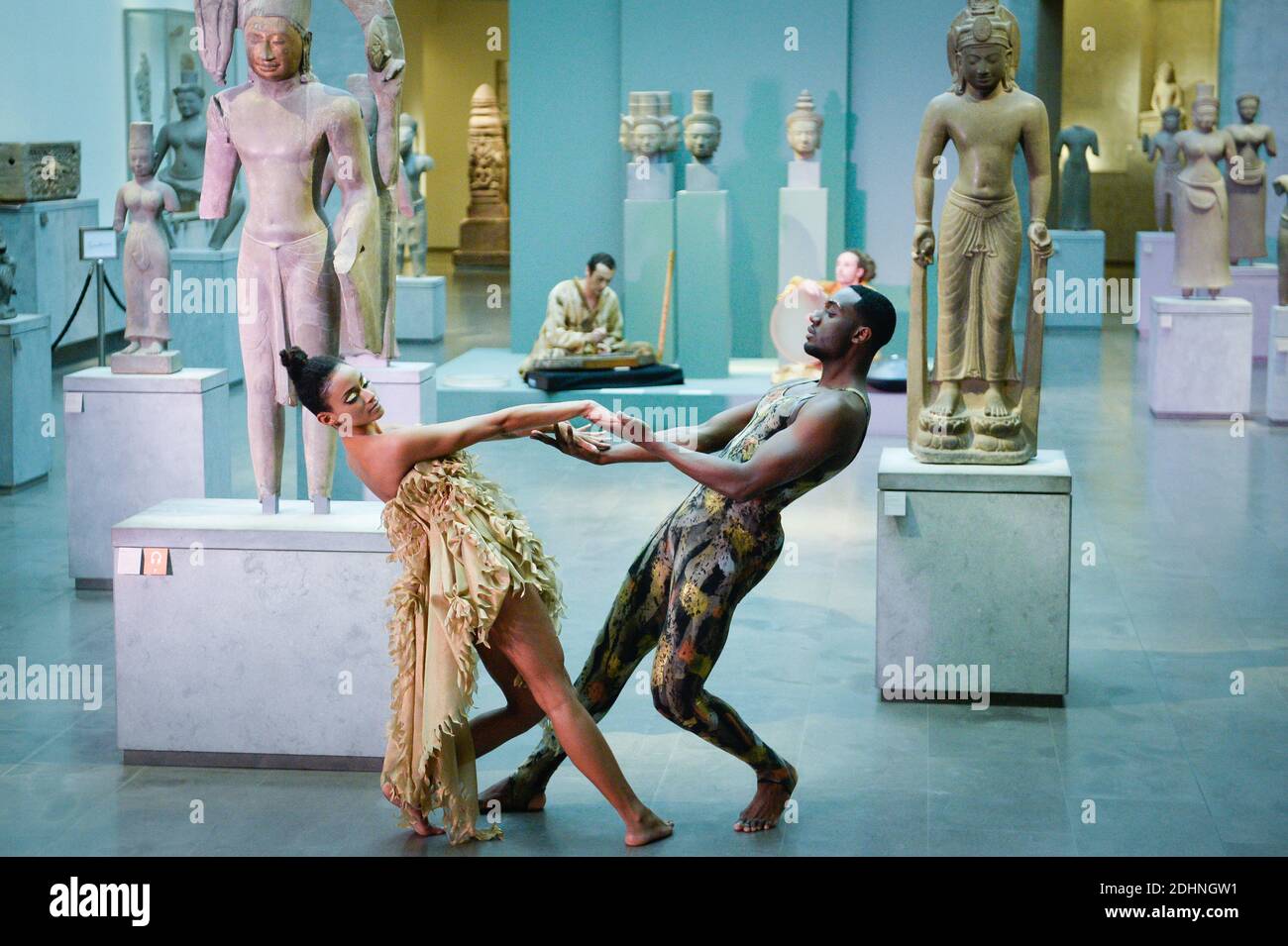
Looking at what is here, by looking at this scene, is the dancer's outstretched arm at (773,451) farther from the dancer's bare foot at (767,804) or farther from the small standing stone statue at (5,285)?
the small standing stone statue at (5,285)

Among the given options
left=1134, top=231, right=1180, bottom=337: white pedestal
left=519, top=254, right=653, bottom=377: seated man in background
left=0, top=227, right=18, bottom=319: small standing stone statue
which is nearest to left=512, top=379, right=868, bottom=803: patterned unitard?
left=0, top=227, right=18, bottom=319: small standing stone statue

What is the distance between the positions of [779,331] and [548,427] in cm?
805

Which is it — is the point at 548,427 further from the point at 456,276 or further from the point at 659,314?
the point at 456,276

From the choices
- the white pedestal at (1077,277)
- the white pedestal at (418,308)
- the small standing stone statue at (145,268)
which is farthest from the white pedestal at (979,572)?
the white pedestal at (1077,277)

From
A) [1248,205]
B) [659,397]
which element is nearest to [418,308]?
[659,397]

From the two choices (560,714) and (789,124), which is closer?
(560,714)

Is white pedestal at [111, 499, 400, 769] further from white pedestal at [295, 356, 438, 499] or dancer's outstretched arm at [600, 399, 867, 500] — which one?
white pedestal at [295, 356, 438, 499]

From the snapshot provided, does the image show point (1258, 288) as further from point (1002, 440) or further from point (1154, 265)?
point (1002, 440)

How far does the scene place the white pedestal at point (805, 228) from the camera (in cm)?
1356

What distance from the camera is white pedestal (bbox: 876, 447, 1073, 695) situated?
6426 millimetres

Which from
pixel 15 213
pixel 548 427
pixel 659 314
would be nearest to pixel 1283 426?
pixel 659 314

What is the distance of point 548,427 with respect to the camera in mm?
4953

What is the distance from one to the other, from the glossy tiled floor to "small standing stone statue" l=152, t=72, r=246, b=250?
5011 millimetres

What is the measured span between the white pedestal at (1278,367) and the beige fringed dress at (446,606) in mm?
8534
